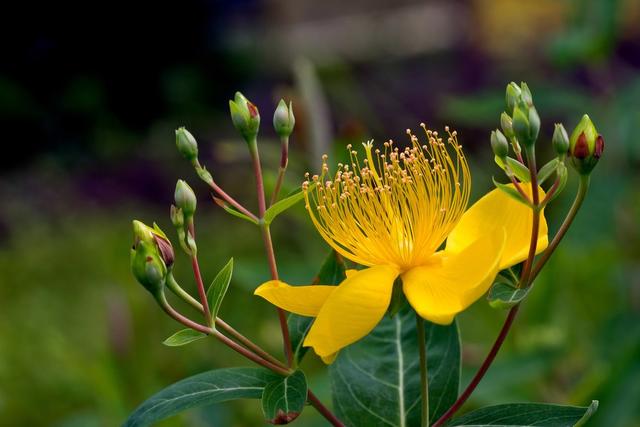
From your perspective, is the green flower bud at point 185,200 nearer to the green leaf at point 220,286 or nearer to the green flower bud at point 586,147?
the green leaf at point 220,286

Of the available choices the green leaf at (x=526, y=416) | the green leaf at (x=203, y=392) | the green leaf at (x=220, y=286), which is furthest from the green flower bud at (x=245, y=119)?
the green leaf at (x=526, y=416)

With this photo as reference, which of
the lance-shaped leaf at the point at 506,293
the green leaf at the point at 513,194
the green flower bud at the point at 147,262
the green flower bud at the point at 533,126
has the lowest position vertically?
the lance-shaped leaf at the point at 506,293

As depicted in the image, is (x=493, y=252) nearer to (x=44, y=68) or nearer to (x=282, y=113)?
(x=282, y=113)

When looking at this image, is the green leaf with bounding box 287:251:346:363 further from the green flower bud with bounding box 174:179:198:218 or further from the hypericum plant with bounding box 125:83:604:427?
the green flower bud with bounding box 174:179:198:218

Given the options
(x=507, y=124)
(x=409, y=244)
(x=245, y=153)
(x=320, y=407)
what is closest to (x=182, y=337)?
(x=320, y=407)

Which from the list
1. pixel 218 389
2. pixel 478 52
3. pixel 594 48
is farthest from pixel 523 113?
pixel 478 52

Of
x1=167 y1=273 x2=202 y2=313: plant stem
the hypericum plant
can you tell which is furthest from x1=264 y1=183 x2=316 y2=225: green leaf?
x1=167 y1=273 x2=202 y2=313: plant stem
